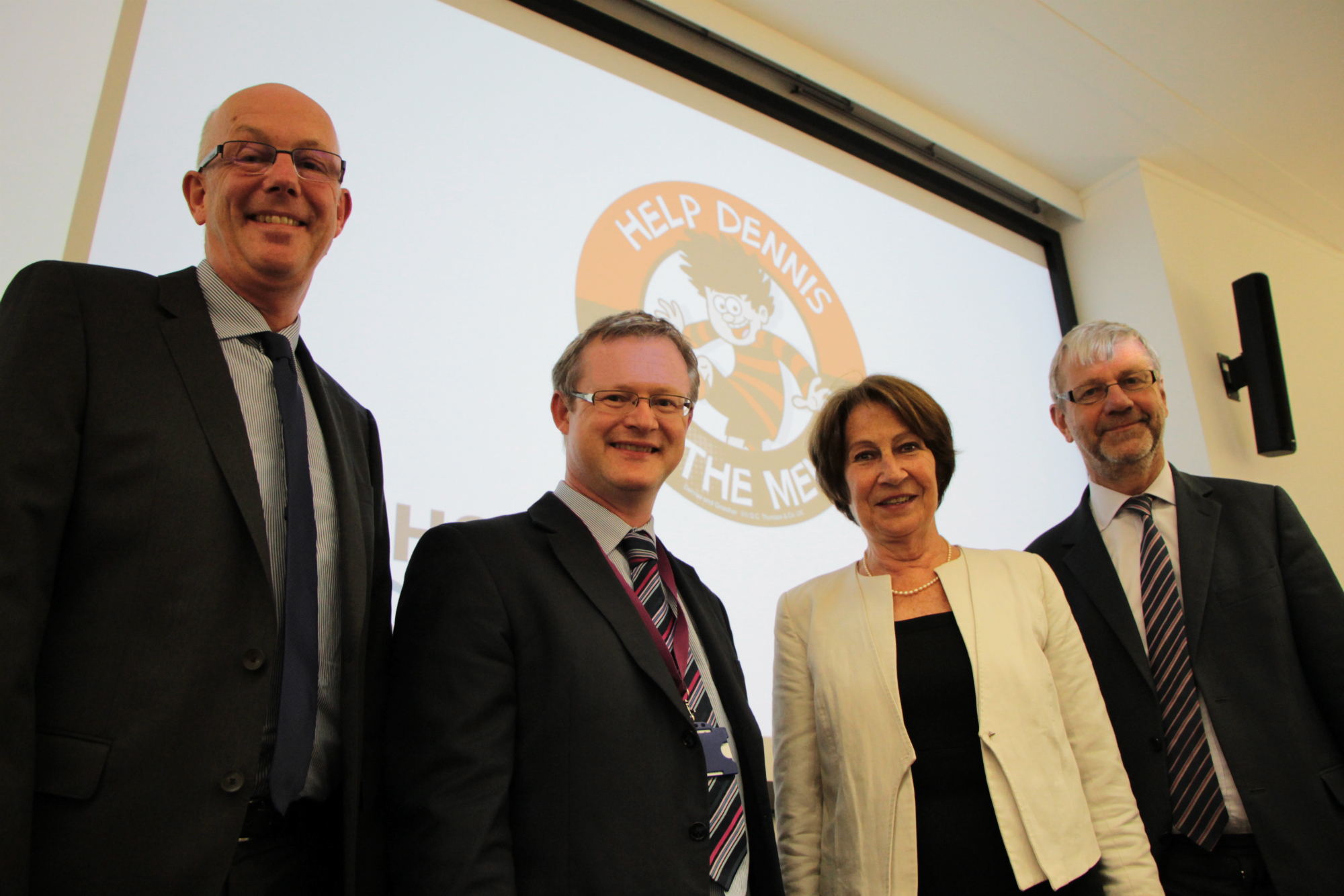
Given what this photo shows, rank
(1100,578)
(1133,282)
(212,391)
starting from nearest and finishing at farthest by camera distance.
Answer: (212,391) → (1100,578) → (1133,282)

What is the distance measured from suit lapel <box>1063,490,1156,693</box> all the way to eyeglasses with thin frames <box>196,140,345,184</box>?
5.93 feet

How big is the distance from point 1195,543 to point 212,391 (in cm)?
200

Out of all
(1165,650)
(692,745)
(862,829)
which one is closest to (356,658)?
(692,745)

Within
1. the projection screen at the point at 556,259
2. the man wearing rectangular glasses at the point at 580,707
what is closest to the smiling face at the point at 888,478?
the projection screen at the point at 556,259

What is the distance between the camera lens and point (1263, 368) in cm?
375

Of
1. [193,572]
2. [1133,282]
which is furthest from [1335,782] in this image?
[1133,282]

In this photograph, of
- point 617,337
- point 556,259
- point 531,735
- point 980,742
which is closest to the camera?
point 531,735

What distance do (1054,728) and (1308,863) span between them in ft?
1.98

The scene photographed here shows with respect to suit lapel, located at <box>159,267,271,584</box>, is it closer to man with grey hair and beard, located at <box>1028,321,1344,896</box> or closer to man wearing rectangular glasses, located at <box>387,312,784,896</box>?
man wearing rectangular glasses, located at <box>387,312,784,896</box>

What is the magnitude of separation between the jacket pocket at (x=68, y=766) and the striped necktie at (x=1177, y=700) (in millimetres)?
1815

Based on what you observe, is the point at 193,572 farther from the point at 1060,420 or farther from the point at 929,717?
the point at 1060,420

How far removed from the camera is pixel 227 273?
1.16 m

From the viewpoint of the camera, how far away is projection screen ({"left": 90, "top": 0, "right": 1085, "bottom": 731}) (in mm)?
1847

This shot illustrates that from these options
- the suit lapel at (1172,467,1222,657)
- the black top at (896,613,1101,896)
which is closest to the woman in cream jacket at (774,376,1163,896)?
the black top at (896,613,1101,896)
